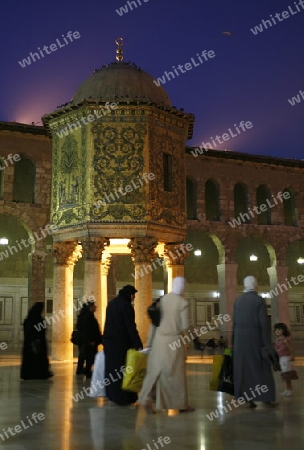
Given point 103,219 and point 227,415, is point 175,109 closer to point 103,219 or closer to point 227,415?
point 103,219

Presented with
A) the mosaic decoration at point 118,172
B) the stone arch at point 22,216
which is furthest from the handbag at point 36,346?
the stone arch at point 22,216

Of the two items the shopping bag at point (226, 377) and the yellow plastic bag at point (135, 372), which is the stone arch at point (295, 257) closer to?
the shopping bag at point (226, 377)

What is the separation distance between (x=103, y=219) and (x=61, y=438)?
8515mm

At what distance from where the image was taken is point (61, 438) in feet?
14.6

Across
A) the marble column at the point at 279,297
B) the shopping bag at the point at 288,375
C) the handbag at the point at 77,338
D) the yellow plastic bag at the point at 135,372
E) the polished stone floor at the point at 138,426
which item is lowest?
the polished stone floor at the point at 138,426

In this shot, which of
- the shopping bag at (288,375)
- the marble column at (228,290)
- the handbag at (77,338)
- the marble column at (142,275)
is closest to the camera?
the shopping bag at (288,375)

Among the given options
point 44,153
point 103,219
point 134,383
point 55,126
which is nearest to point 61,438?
point 134,383

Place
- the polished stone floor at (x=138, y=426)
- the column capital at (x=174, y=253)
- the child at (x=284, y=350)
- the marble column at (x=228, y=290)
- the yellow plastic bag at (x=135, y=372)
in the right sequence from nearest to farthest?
the polished stone floor at (x=138, y=426) < the yellow plastic bag at (x=135, y=372) < the child at (x=284, y=350) < the column capital at (x=174, y=253) < the marble column at (x=228, y=290)

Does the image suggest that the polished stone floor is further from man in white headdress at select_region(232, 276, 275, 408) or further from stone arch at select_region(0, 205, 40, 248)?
stone arch at select_region(0, 205, 40, 248)

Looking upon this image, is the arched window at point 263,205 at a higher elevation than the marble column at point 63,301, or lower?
higher

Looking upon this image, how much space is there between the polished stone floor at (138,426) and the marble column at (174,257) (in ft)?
22.0

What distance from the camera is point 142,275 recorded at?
12.8 metres

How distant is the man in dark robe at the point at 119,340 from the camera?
638 cm

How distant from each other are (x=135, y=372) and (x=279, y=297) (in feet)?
52.5
